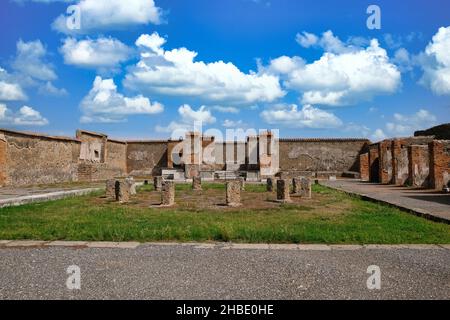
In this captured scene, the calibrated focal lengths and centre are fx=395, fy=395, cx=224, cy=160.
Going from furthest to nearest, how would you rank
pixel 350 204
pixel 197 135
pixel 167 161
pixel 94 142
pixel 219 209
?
pixel 167 161 → pixel 197 135 → pixel 94 142 → pixel 350 204 → pixel 219 209

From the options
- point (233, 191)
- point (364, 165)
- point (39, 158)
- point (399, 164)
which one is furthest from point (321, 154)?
point (233, 191)

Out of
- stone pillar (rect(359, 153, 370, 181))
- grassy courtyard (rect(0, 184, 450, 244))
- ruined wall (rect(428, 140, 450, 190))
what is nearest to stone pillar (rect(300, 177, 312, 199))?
grassy courtyard (rect(0, 184, 450, 244))

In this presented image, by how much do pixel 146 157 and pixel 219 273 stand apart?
30940 mm

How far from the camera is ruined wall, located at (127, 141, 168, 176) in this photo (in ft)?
112

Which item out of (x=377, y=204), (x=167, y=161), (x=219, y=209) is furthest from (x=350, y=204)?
(x=167, y=161)

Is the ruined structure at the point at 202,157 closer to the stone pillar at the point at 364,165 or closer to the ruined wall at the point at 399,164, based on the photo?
the stone pillar at the point at 364,165

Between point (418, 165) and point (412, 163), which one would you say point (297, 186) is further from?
point (418, 165)

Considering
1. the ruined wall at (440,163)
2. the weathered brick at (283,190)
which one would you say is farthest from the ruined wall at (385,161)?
the weathered brick at (283,190)

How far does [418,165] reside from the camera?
1909 centimetres

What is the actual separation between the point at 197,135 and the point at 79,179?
33.2 feet

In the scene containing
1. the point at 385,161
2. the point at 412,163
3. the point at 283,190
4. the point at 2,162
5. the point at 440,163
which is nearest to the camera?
the point at 283,190

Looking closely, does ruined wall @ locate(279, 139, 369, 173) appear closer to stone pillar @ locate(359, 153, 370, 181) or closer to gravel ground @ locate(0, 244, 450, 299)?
stone pillar @ locate(359, 153, 370, 181)
